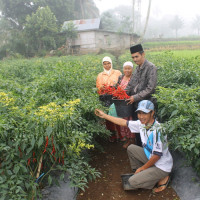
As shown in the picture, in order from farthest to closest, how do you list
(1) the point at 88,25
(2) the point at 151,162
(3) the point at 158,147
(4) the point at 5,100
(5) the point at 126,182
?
(1) the point at 88,25
(5) the point at 126,182
(2) the point at 151,162
(3) the point at 158,147
(4) the point at 5,100

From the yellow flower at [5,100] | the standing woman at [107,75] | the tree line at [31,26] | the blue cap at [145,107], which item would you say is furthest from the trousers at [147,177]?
the tree line at [31,26]

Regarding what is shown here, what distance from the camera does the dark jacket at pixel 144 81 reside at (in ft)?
11.5

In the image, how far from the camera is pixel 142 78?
367 cm

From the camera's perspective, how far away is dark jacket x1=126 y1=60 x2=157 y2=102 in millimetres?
3514

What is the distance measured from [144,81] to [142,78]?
7 cm

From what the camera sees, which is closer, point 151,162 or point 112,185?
point 151,162

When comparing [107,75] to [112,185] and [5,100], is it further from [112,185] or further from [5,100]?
[5,100]

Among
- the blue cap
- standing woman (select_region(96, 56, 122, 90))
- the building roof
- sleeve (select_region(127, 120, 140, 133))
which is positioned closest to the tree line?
the building roof

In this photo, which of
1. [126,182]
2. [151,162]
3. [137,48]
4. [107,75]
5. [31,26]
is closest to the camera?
[151,162]

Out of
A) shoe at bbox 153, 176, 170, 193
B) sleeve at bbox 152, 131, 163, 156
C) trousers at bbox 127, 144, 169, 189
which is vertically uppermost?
sleeve at bbox 152, 131, 163, 156

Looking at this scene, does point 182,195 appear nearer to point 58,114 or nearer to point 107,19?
point 58,114

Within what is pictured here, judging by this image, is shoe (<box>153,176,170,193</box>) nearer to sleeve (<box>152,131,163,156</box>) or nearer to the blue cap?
sleeve (<box>152,131,163,156</box>)

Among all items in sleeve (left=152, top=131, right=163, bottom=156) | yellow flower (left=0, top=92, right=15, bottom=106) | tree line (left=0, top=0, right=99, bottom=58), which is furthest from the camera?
tree line (left=0, top=0, right=99, bottom=58)

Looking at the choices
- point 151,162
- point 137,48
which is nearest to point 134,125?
point 151,162
